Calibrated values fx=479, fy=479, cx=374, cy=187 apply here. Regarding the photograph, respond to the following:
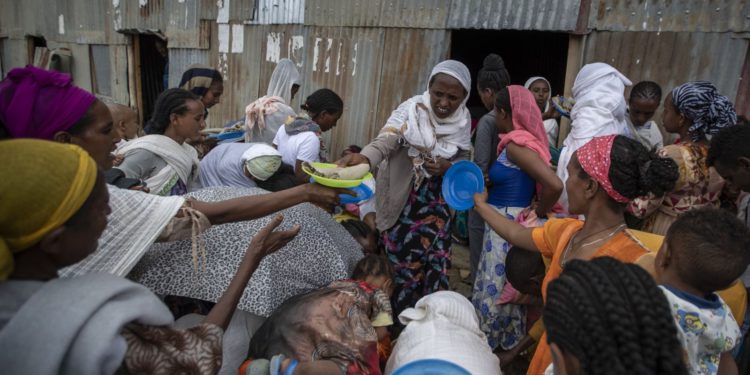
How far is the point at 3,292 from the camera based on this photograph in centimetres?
114

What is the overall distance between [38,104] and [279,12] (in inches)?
229

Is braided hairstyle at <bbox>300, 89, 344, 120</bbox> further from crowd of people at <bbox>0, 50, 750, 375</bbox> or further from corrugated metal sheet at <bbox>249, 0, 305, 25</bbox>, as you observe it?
corrugated metal sheet at <bbox>249, 0, 305, 25</bbox>

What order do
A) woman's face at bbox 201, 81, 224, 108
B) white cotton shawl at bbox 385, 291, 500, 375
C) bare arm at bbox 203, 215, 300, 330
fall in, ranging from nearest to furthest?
bare arm at bbox 203, 215, 300, 330
white cotton shawl at bbox 385, 291, 500, 375
woman's face at bbox 201, 81, 224, 108

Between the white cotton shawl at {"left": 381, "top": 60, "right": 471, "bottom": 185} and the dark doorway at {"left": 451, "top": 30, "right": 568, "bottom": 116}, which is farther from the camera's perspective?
the dark doorway at {"left": 451, "top": 30, "right": 568, "bottom": 116}

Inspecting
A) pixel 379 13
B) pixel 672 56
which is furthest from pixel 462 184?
pixel 379 13

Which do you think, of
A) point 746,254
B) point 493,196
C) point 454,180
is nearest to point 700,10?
point 493,196

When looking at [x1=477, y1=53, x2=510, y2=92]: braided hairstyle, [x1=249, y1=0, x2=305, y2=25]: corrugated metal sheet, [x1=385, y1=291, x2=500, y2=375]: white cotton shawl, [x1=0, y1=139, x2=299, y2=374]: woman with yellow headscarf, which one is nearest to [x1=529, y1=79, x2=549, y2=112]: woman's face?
[x1=477, y1=53, x2=510, y2=92]: braided hairstyle

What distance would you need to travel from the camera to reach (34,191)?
111 centimetres

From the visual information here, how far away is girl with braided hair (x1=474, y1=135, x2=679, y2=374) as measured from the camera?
183 centimetres

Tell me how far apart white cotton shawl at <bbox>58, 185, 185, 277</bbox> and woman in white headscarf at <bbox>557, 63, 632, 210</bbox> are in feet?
8.72

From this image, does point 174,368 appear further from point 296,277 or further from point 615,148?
point 615,148

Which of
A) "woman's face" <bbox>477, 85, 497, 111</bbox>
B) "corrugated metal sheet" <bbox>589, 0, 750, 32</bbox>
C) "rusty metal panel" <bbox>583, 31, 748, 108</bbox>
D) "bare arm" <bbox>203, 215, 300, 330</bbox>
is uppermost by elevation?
"corrugated metal sheet" <bbox>589, 0, 750, 32</bbox>

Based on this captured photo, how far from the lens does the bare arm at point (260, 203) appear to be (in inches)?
81.2

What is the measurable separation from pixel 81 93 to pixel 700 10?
4.76 m
